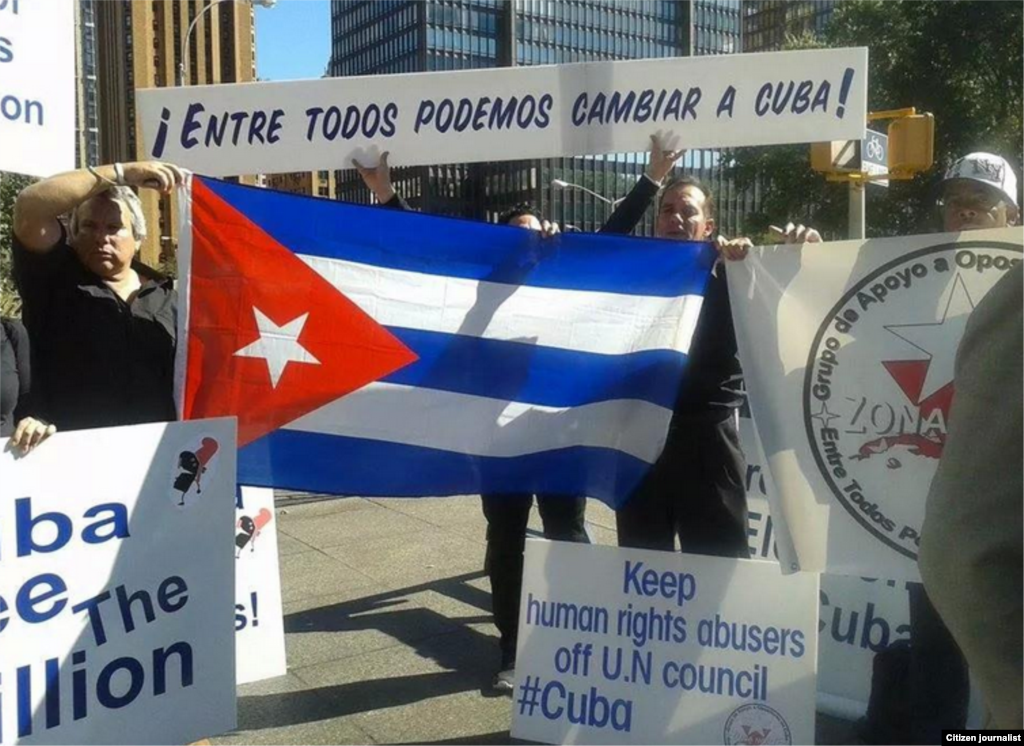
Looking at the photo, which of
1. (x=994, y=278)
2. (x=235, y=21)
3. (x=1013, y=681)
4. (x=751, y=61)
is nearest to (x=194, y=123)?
(x=751, y=61)

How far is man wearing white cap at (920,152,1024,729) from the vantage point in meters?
0.96

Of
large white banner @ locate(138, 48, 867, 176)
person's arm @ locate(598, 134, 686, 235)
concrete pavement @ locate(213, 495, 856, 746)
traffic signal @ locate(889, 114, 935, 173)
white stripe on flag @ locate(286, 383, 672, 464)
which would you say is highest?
traffic signal @ locate(889, 114, 935, 173)

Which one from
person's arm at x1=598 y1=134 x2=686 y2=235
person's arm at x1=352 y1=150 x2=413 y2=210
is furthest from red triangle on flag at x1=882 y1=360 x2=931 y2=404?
person's arm at x1=352 y1=150 x2=413 y2=210

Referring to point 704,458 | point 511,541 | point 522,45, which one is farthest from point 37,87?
point 522,45

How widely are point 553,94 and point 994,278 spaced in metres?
1.51

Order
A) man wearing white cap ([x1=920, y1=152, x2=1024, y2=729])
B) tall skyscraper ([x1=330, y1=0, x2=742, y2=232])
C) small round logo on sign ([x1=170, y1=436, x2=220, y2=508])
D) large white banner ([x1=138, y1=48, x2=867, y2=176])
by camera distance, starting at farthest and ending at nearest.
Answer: tall skyscraper ([x1=330, y1=0, x2=742, y2=232])
large white banner ([x1=138, y1=48, x2=867, y2=176])
small round logo on sign ([x1=170, y1=436, x2=220, y2=508])
man wearing white cap ([x1=920, y1=152, x2=1024, y2=729])

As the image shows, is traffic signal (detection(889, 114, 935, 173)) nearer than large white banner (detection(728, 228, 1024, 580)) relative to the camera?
Answer: No

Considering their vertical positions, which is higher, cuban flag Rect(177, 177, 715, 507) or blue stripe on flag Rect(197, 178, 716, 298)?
blue stripe on flag Rect(197, 178, 716, 298)

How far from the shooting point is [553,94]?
329cm

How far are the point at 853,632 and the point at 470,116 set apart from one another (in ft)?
7.69

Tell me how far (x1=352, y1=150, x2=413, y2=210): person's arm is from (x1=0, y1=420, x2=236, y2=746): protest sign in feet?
3.37

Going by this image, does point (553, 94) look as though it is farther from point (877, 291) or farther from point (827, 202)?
point (827, 202)

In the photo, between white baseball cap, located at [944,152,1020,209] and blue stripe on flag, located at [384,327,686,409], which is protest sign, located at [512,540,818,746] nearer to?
blue stripe on flag, located at [384,327,686,409]

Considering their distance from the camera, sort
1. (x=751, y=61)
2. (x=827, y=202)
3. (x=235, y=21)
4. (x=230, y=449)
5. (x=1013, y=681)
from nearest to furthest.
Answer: (x=1013, y=681), (x=230, y=449), (x=751, y=61), (x=827, y=202), (x=235, y=21)
